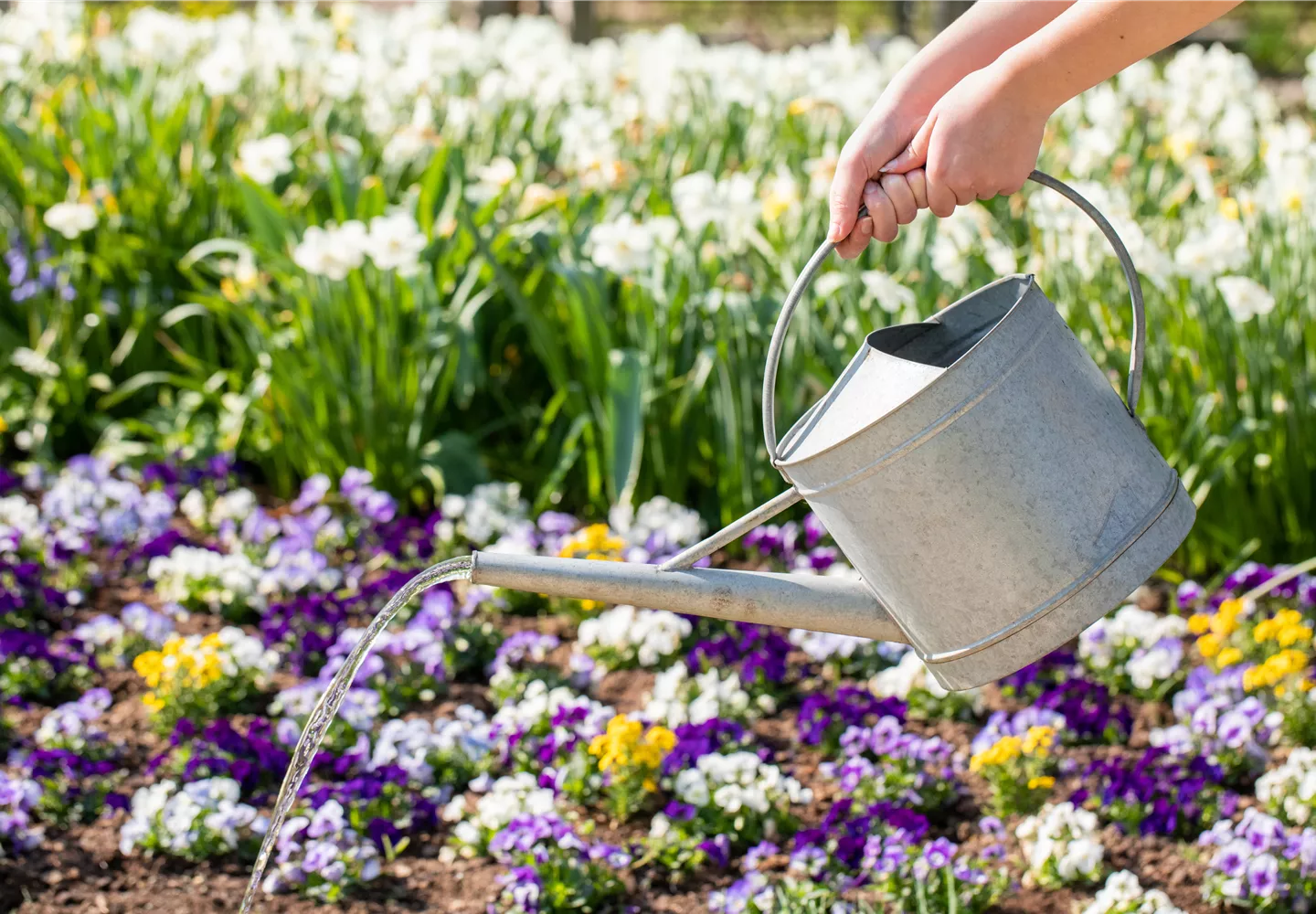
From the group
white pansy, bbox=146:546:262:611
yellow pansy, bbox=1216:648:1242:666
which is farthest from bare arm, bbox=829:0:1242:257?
white pansy, bbox=146:546:262:611

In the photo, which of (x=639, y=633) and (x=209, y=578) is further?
(x=209, y=578)

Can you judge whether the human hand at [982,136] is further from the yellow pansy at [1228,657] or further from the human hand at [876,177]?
the yellow pansy at [1228,657]

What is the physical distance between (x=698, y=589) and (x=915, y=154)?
45 cm

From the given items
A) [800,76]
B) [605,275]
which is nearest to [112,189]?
[605,275]

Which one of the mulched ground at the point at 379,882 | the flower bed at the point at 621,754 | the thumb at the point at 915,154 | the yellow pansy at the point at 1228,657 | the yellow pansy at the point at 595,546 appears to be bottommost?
the mulched ground at the point at 379,882

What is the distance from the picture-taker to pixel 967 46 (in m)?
1.37

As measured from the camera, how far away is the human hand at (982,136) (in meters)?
1.18

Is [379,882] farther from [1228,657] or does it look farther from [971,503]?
[1228,657]

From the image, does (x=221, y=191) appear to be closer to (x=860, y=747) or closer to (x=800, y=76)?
(x=800, y=76)

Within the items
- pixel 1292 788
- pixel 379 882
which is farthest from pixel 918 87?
pixel 379 882

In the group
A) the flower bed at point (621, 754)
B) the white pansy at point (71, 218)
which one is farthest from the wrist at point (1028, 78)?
the white pansy at point (71, 218)

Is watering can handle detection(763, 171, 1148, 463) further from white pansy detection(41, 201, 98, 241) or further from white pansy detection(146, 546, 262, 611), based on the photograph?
white pansy detection(41, 201, 98, 241)

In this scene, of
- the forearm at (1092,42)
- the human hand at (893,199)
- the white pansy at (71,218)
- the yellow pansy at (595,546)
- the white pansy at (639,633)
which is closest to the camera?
the forearm at (1092,42)

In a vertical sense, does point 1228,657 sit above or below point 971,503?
below
